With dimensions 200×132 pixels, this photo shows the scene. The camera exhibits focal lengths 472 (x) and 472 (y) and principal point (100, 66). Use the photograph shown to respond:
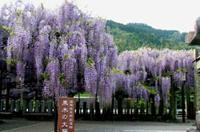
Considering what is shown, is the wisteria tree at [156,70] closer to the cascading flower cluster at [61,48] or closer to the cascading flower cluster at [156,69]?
the cascading flower cluster at [156,69]

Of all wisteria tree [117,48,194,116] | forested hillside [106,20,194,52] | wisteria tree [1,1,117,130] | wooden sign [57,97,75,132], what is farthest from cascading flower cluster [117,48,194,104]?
wooden sign [57,97,75,132]

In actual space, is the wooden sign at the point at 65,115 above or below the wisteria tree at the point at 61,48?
below

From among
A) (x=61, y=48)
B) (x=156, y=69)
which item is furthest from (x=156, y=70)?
(x=61, y=48)

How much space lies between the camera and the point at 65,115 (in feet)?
32.5

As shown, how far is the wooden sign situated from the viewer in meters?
9.84

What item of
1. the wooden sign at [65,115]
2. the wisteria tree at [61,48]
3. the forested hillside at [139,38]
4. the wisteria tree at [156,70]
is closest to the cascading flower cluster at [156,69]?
the wisteria tree at [156,70]

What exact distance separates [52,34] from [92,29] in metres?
1.51

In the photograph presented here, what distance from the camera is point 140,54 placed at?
26219mm

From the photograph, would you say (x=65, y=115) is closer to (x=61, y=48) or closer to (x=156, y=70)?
(x=61, y=48)

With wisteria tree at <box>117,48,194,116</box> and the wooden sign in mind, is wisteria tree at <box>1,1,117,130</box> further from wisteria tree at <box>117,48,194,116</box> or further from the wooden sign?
wisteria tree at <box>117,48,194,116</box>

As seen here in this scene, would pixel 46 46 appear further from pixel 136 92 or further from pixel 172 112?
pixel 172 112

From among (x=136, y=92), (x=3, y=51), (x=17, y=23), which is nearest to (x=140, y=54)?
(x=136, y=92)

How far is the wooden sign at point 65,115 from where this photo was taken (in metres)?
9.84

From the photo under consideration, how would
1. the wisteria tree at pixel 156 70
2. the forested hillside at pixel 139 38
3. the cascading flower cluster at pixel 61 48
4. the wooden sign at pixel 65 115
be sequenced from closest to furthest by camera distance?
the wooden sign at pixel 65 115 < the cascading flower cluster at pixel 61 48 < the wisteria tree at pixel 156 70 < the forested hillside at pixel 139 38
